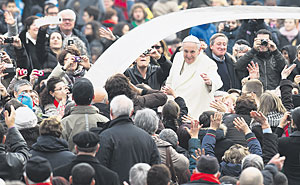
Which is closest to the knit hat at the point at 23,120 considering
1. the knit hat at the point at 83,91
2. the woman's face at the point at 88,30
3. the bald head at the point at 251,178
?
the knit hat at the point at 83,91

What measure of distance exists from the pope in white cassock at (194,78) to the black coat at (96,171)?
419 cm

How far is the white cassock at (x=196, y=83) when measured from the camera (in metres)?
11.4

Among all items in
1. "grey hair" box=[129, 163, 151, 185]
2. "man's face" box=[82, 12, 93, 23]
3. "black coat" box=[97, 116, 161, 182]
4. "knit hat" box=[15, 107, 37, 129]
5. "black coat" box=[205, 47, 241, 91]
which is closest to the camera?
"grey hair" box=[129, 163, 151, 185]

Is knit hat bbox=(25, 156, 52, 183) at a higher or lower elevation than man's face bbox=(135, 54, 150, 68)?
lower

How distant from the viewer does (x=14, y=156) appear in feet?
25.5

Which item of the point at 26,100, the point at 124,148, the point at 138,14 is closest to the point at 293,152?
the point at 124,148

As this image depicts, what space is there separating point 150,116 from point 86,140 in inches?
46.3

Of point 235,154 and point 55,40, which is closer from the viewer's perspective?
point 235,154

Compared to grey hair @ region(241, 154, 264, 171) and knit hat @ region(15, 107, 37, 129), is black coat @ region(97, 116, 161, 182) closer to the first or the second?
grey hair @ region(241, 154, 264, 171)

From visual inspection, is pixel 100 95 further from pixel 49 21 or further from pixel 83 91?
pixel 49 21

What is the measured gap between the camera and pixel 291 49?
1405cm

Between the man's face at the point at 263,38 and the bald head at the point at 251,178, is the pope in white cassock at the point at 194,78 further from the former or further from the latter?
the bald head at the point at 251,178

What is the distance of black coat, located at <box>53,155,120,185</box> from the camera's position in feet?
23.7

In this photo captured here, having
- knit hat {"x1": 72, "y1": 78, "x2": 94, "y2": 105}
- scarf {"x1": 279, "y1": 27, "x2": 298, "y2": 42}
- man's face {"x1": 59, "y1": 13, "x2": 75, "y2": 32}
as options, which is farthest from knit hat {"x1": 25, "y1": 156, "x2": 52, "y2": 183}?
scarf {"x1": 279, "y1": 27, "x2": 298, "y2": 42}
